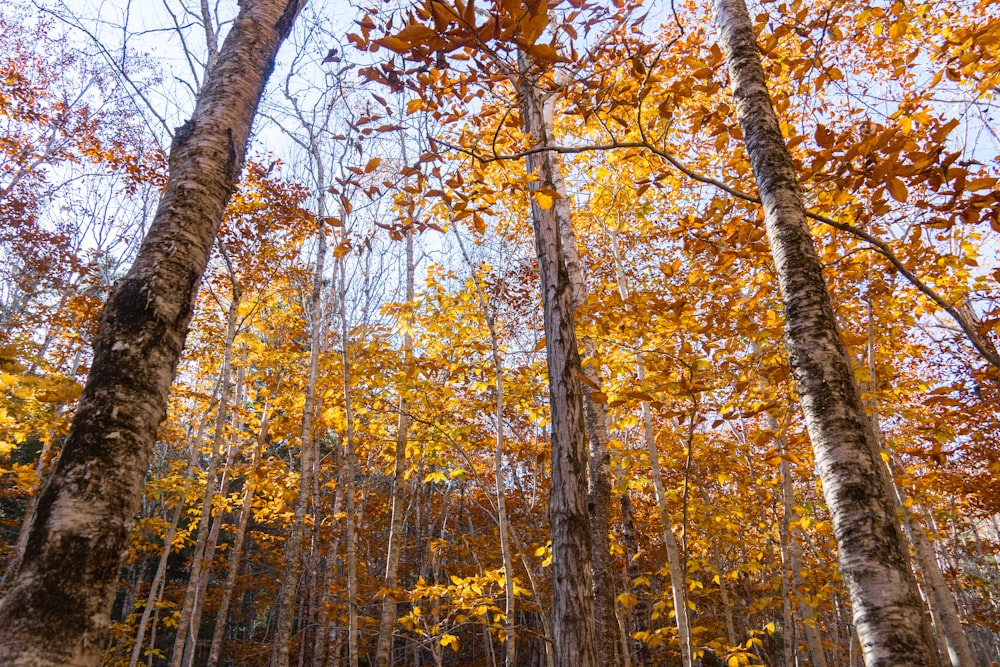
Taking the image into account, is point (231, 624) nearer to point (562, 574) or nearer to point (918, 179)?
point (562, 574)

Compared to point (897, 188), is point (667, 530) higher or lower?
lower

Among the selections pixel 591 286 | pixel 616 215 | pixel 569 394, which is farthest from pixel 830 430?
pixel 591 286

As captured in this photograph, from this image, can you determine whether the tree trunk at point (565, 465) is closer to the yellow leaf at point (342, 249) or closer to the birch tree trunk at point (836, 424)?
the birch tree trunk at point (836, 424)

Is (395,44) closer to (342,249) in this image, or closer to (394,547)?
(342,249)

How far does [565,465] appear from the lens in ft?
10.3

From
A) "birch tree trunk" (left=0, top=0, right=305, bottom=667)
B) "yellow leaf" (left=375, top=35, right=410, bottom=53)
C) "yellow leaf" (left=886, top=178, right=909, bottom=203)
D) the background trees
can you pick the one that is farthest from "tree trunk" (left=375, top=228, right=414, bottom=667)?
"yellow leaf" (left=886, top=178, right=909, bottom=203)

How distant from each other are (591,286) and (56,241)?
11632mm

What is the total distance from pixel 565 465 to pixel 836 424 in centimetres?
165

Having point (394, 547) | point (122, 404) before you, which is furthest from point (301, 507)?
point (122, 404)

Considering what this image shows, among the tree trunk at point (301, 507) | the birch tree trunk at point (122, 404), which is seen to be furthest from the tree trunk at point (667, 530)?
the tree trunk at point (301, 507)

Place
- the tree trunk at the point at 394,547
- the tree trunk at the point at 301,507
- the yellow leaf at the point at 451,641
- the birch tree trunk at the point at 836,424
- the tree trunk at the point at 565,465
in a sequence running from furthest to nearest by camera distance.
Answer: the tree trunk at the point at 301,507 < the tree trunk at the point at 394,547 < the yellow leaf at the point at 451,641 < the tree trunk at the point at 565,465 < the birch tree trunk at the point at 836,424

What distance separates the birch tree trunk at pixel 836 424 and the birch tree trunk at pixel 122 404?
2.26 m

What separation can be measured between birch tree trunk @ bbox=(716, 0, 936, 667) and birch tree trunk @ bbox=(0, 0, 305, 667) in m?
2.26

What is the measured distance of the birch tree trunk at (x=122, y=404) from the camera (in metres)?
1.28
